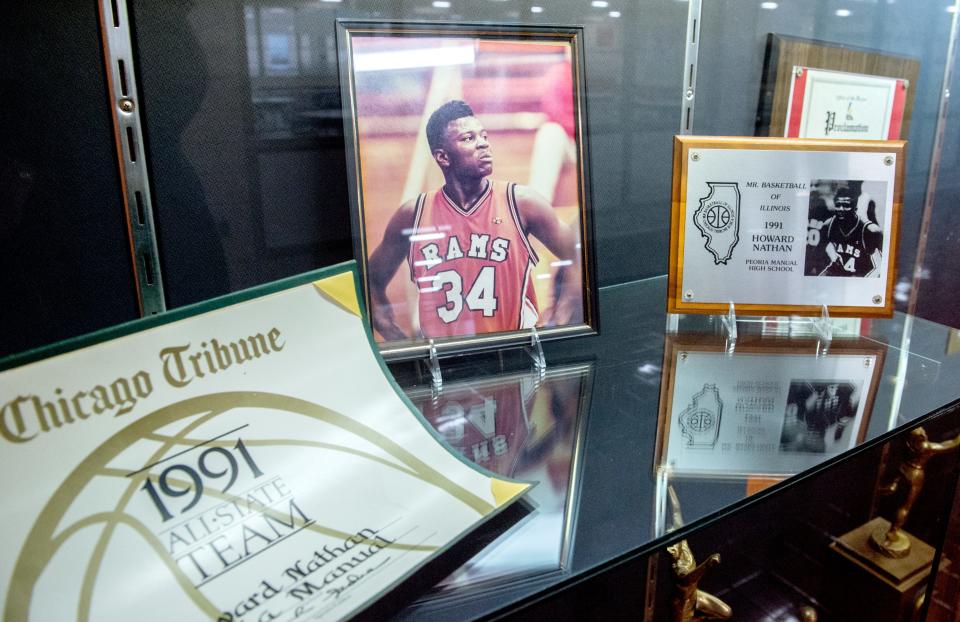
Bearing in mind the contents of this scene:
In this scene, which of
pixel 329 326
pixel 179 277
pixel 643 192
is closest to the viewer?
pixel 329 326

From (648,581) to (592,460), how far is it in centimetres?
65

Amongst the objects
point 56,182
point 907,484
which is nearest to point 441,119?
point 56,182

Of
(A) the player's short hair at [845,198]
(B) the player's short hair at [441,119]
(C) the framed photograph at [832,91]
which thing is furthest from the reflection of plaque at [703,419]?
(C) the framed photograph at [832,91]

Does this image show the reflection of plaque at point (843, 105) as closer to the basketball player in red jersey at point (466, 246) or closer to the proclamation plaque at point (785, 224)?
the proclamation plaque at point (785, 224)

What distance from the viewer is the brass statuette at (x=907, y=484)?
1153 mm

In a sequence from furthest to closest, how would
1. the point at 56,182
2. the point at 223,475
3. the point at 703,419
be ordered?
the point at 703,419
the point at 56,182
the point at 223,475

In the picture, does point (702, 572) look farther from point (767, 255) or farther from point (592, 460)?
point (767, 255)

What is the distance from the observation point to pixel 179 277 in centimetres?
77

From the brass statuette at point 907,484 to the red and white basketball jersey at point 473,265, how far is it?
0.71 metres

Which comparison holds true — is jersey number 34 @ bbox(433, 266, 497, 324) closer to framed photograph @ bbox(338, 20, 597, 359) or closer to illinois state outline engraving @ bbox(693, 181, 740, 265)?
framed photograph @ bbox(338, 20, 597, 359)

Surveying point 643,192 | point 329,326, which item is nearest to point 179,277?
point 329,326

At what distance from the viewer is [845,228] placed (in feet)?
3.12

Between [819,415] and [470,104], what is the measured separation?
22.2 inches

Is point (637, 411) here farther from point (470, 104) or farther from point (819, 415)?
point (470, 104)
